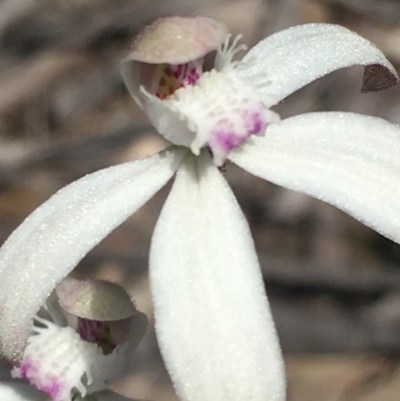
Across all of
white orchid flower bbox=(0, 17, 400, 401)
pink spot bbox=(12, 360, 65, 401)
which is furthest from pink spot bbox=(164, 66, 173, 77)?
pink spot bbox=(12, 360, 65, 401)

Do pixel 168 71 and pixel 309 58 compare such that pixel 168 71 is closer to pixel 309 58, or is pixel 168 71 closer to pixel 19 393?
pixel 309 58

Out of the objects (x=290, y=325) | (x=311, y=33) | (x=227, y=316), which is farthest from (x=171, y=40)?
(x=290, y=325)

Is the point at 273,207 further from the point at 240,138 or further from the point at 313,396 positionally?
the point at 240,138

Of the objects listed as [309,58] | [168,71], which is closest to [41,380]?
[168,71]

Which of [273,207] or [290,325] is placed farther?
[273,207]

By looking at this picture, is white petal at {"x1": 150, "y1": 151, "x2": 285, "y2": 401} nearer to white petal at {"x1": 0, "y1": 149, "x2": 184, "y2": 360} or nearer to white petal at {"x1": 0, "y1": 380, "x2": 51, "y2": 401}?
white petal at {"x1": 0, "y1": 149, "x2": 184, "y2": 360}

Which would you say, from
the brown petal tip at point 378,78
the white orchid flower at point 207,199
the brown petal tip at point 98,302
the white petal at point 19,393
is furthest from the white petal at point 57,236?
the brown petal tip at point 378,78

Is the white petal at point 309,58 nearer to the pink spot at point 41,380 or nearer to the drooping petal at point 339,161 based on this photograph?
the drooping petal at point 339,161
